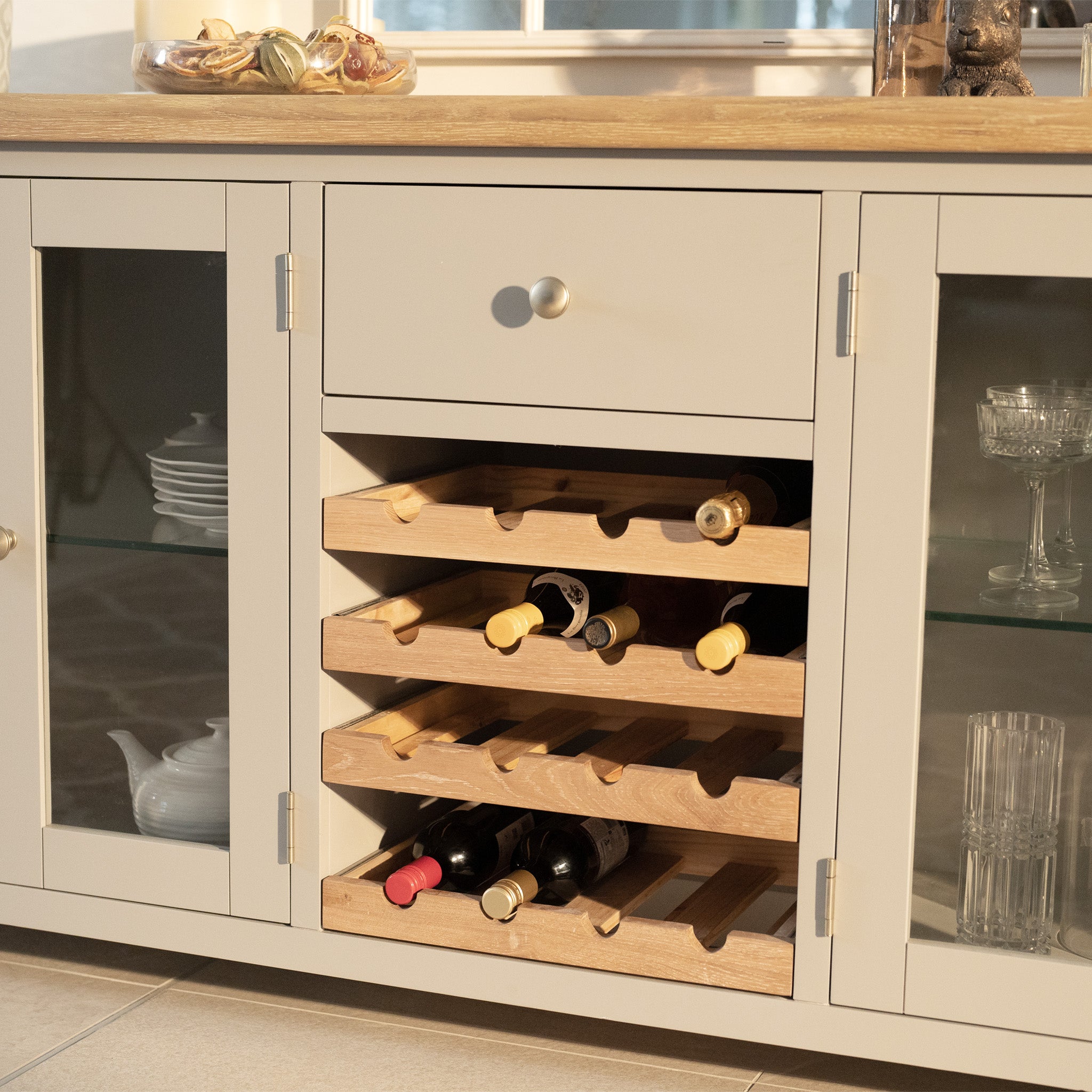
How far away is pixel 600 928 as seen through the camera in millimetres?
1352

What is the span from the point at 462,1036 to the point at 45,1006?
45 centimetres

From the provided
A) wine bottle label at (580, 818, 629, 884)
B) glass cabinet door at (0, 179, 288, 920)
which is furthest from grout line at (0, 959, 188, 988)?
wine bottle label at (580, 818, 629, 884)

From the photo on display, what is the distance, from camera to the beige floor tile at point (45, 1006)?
138cm

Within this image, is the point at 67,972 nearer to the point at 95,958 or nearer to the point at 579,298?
the point at 95,958

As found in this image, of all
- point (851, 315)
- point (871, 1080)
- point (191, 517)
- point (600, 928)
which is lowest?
point (871, 1080)

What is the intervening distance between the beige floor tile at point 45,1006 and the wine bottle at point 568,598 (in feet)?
1.96

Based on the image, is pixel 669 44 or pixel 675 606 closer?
pixel 675 606

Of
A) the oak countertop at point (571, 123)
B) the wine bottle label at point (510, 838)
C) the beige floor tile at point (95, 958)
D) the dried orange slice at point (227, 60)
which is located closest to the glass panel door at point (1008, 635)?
the oak countertop at point (571, 123)

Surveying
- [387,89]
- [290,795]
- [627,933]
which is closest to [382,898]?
[290,795]

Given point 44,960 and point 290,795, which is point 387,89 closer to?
point 290,795

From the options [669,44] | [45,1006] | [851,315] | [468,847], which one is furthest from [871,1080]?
[669,44]

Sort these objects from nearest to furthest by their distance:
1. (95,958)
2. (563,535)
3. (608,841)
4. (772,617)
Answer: (563,535) < (772,617) < (608,841) < (95,958)

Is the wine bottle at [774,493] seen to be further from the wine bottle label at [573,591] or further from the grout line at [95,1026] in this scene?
the grout line at [95,1026]

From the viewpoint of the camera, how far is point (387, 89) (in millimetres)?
1469
